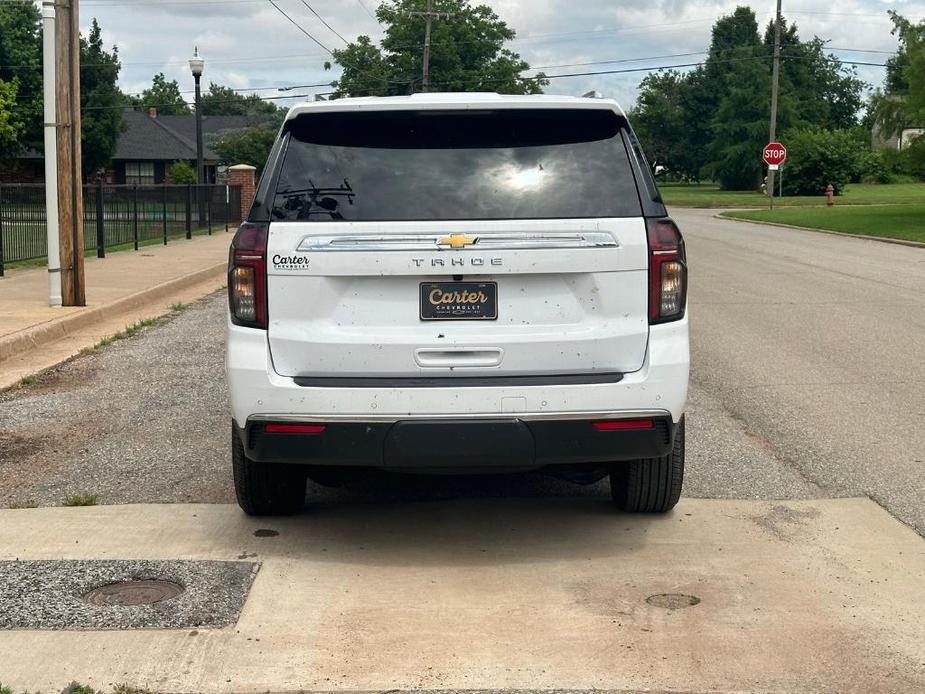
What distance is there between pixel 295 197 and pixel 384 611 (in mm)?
1682

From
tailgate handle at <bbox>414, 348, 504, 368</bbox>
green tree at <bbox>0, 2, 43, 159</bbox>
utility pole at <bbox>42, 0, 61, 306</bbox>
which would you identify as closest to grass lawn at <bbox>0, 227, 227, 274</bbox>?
utility pole at <bbox>42, 0, 61, 306</bbox>

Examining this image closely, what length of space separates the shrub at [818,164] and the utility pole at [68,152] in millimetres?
60476

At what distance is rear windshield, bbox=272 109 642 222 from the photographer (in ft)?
16.2

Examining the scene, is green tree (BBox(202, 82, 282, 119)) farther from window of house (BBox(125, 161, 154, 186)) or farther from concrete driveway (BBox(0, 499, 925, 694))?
concrete driveway (BBox(0, 499, 925, 694))

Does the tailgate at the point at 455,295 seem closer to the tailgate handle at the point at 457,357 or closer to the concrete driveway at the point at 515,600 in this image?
the tailgate handle at the point at 457,357

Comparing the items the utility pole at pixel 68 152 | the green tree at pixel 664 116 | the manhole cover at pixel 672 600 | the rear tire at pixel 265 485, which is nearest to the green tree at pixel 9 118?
the utility pole at pixel 68 152

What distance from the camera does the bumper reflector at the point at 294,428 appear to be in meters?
4.85

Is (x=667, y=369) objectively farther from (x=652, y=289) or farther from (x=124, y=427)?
(x=124, y=427)

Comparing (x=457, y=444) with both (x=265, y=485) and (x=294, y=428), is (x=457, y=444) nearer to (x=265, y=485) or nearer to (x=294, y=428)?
(x=294, y=428)

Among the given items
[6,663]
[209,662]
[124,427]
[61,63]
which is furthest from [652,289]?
[61,63]

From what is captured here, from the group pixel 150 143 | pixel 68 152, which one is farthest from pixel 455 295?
pixel 150 143

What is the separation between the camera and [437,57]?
82812 millimetres

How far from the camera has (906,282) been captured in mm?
18344

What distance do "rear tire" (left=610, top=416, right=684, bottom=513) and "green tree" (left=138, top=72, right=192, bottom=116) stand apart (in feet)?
429
